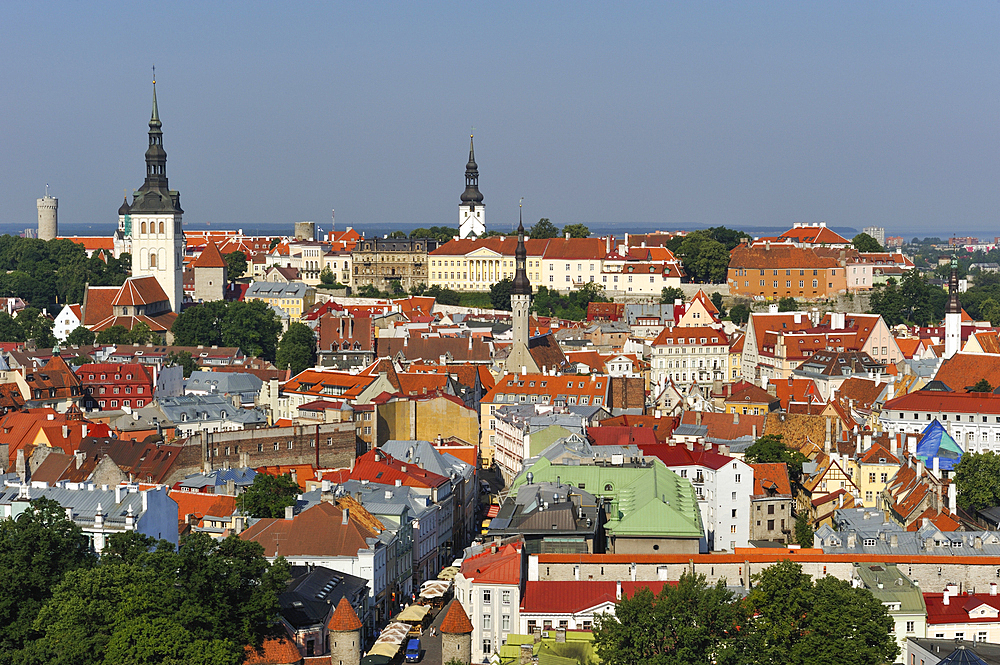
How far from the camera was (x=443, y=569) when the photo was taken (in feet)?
165

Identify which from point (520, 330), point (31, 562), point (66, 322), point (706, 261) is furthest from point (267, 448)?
point (706, 261)

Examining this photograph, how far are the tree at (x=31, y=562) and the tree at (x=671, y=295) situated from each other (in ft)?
241

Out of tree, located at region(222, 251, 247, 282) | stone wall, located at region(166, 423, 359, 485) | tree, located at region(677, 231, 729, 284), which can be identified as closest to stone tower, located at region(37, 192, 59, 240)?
tree, located at region(222, 251, 247, 282)

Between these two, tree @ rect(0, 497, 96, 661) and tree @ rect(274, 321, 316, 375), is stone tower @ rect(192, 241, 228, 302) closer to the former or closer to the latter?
tree @ rect(274, 321, 316, 375)

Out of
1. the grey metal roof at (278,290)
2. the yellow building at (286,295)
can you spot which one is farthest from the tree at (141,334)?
the grey metal roof at (278,290)

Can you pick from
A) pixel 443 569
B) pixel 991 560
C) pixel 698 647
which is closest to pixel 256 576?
pixel 698 647

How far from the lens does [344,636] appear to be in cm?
3809

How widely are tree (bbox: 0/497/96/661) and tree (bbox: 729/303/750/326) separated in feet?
234

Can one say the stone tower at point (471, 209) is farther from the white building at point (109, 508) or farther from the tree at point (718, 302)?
the white building at point (109, 508)

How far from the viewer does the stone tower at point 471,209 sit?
140m

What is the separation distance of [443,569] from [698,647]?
1751 cm

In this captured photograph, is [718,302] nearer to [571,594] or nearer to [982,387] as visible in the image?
[982,387]

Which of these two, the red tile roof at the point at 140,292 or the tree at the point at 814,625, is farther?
the red tile roof at the point at 140,292

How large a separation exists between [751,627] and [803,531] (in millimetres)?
15956
